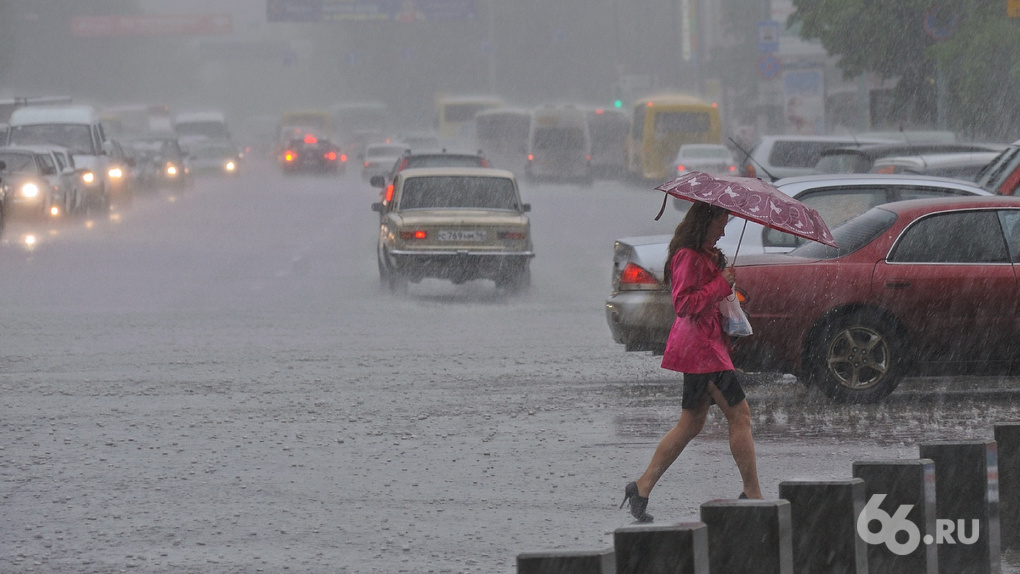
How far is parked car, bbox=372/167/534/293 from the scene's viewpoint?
1738 cm

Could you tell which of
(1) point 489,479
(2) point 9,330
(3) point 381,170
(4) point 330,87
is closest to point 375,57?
(4) point 330,87

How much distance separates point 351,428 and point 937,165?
10183 mm

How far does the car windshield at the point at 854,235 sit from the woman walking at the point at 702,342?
10.5ft

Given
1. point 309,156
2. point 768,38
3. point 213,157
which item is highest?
point 768,38

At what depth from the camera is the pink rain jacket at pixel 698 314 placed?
701 cm

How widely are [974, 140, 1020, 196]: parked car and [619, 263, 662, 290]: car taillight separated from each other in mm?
4791

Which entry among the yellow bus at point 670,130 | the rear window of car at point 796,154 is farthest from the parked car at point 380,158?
the rear window of car at point 796,154

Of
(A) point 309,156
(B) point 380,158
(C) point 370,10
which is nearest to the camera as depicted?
(B) point 380,158

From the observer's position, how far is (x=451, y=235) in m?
17.4

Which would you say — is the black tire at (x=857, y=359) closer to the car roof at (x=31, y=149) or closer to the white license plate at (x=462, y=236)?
the white license plate at (x=462, y=236)

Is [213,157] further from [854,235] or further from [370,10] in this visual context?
[854,235]

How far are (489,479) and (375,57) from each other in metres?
99.2

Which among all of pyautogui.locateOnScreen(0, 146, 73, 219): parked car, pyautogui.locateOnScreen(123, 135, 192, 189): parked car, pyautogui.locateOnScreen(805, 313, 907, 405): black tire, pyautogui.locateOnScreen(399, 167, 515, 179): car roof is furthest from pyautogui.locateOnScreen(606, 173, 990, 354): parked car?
pyautogui.locateOnScreen(123, 135, 192, 189): parked car

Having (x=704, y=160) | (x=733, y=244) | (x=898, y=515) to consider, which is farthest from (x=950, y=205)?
(x=704, y=160)
